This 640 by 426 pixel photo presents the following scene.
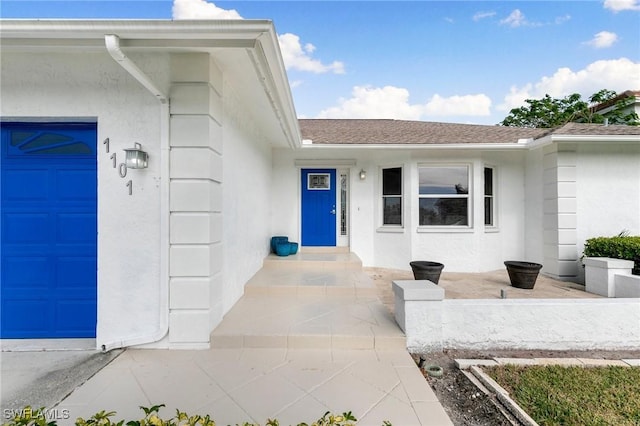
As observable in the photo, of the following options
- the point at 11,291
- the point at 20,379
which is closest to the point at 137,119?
the point at 11,291

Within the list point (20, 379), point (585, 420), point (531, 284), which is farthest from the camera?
point (531, 284)

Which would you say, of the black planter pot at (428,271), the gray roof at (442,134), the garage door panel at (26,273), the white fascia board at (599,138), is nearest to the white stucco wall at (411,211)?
the gray roof at (442,134)

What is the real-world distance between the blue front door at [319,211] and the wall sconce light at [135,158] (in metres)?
4.48

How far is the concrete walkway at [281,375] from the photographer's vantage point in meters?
1.91

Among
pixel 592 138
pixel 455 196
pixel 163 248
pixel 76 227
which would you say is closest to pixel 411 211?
pixel 455 196

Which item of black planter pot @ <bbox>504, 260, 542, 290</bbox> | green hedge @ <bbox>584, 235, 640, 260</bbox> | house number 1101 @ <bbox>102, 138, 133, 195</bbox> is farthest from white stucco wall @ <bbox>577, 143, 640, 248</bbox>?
house number 1101 @ <bbox>102, 138, 133, 195</bbox>

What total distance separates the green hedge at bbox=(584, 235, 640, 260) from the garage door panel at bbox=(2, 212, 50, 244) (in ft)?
28.7

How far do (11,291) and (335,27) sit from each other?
34.6 feet

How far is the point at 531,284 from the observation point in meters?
4.76

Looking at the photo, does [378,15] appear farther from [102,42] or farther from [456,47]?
[102,42]

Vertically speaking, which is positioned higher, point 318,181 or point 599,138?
point 599,138

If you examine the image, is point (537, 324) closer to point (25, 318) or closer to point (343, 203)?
point (343, 203)

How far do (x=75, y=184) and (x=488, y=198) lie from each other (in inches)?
316

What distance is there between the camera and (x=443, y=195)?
21.0ft
